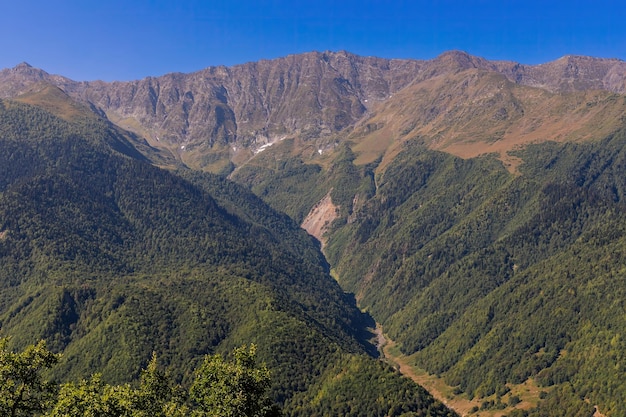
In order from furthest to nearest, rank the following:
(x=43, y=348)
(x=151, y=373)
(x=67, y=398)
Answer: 1. (x=151, y=373)
2. (x=43, y=348)
3. (x=67, y=398)

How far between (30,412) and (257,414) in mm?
29433

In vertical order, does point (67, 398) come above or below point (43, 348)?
below

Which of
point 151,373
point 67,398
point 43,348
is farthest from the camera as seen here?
point 151,373

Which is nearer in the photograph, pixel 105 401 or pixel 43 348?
pixel 105 401

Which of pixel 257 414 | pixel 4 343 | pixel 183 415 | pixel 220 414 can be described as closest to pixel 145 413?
pixel 183 415

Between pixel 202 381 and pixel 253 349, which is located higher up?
pixel 253 349

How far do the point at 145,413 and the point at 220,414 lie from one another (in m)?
9.67

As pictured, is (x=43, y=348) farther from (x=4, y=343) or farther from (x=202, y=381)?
(x=202, y=381)

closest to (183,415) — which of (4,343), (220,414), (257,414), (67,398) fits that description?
(220,414)

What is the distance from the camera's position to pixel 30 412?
7031cm

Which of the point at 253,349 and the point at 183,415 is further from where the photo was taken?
the point at 253,349

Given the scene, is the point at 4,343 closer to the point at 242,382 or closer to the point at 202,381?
the point at 202,381

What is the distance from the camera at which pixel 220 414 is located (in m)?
71.6

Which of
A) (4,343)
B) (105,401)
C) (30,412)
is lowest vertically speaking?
(30,412)
